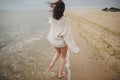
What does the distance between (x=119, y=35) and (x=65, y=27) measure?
3221 millimetres

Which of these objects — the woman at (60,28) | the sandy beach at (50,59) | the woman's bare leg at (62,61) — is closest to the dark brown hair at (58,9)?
the woman at (60,28)

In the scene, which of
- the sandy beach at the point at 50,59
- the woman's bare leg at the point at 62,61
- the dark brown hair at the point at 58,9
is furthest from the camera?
the sandy beach at the point at 50,59

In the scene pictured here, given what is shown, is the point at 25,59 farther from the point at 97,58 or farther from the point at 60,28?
the point at 97,58

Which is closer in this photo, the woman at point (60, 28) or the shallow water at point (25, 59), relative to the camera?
the woman at point (60, 28)

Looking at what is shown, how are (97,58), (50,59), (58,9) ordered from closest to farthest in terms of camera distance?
(58,9)
(97,58)
(50,59)

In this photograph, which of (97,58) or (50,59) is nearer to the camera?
(97,58)

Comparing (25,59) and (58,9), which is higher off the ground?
(58,9)

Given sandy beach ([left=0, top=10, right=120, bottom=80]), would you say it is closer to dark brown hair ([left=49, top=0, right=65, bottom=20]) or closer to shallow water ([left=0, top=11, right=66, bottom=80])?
shallow water ([left=0, top=11, right=66, bottom=80])

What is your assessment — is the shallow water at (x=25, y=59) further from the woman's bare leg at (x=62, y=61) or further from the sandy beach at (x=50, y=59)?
the woman's bare leg at (x=62, y=61)

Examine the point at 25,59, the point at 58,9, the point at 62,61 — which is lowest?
the point at 25,59

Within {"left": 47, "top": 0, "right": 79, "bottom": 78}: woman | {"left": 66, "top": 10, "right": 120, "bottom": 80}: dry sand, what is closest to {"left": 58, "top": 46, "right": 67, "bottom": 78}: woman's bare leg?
{"left": 47, "top": 0, "right": 79, "bottom": 78}: woman

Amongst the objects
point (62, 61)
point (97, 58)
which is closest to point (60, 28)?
point (62, 61)

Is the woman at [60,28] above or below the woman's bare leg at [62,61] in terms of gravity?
above

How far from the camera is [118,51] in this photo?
13.2 ft
